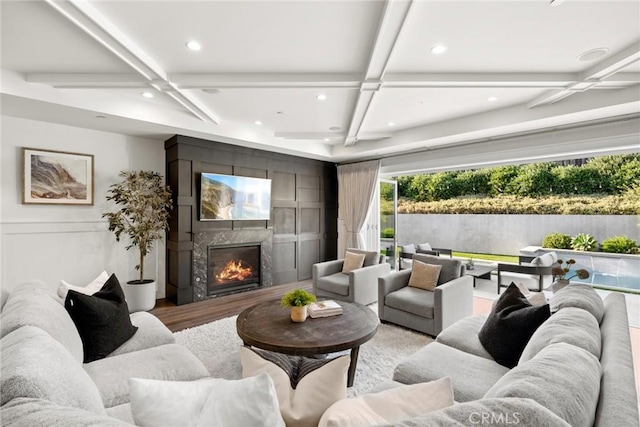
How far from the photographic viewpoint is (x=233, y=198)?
474 centimetres

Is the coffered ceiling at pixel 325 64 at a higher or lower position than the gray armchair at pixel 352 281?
higher

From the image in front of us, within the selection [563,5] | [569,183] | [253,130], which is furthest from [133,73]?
[569,183]

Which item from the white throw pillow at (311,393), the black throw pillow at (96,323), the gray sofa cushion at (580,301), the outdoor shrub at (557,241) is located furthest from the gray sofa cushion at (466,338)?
the outdoor shrub at (557,241)

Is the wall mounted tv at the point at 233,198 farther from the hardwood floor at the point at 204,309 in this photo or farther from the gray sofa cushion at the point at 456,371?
the gray sofa cushion at the point at 456,371

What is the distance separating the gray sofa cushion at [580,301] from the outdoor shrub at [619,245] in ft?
16.1

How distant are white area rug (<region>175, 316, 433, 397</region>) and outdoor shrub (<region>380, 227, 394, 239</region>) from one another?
306cm

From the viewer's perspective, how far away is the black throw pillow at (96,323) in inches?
71.7

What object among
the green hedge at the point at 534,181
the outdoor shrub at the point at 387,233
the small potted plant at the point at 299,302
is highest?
the green hedge at the point at 534,181

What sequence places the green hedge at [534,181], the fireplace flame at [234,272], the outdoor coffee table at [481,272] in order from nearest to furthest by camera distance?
the fireplace flame at [234,272]
the outdoor coffee table at [481,272]
the green hedge at [534,181]

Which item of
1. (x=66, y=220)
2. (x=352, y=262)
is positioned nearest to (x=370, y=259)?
(x=352, y=262)

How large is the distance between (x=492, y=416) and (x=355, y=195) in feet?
17.8

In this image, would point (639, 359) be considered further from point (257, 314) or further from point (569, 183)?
point (569, 183)

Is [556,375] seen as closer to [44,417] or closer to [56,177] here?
[44,417]

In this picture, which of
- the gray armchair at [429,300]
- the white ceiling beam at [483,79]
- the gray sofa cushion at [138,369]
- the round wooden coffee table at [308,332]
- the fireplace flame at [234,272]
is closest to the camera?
the gray sofa cushion at [138,369]
